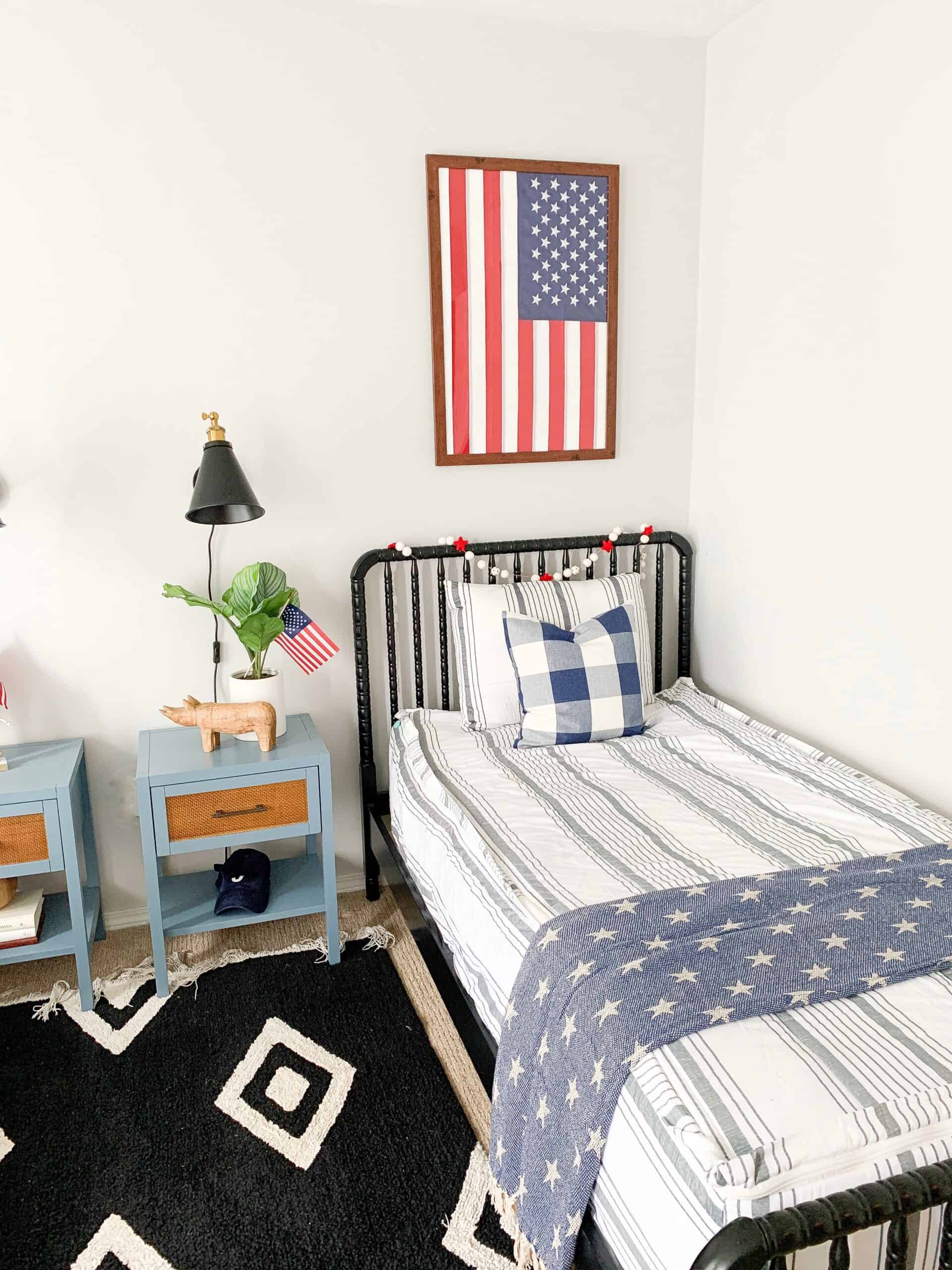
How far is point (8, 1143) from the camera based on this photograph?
75.6 inches

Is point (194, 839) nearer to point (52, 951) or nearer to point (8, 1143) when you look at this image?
point (52, 951)

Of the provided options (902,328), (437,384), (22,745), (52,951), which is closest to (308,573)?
(437,384)

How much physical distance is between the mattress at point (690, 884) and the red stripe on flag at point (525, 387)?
0.92 m

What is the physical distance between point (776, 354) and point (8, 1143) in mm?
2704

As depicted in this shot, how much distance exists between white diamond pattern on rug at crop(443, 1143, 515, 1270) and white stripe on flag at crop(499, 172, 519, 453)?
6.42 ft

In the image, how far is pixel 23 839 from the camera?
226cm

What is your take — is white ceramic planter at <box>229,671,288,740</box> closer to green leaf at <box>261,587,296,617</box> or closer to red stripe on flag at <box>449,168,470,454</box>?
green leaf at <box>261,587,296,617</box>

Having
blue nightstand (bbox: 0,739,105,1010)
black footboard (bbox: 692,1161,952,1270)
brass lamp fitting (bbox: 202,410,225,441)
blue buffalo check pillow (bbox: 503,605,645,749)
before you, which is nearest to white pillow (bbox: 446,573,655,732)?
blue buffalo check pillow (bbox: 503,605,645,749)

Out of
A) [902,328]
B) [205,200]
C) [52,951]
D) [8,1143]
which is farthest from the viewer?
[205,200]

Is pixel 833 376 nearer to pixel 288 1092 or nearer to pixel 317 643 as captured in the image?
pixel 317 643

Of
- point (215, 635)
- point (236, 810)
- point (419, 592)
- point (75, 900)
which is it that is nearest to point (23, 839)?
point (75, 900)

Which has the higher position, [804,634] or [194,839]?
[804,634]

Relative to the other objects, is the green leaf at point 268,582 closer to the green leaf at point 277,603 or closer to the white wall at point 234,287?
the green leaf at point 277,603

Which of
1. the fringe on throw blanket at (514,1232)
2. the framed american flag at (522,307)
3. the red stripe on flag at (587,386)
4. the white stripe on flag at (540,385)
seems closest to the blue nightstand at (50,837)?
the fringe on throw blanket at (514,1232)
